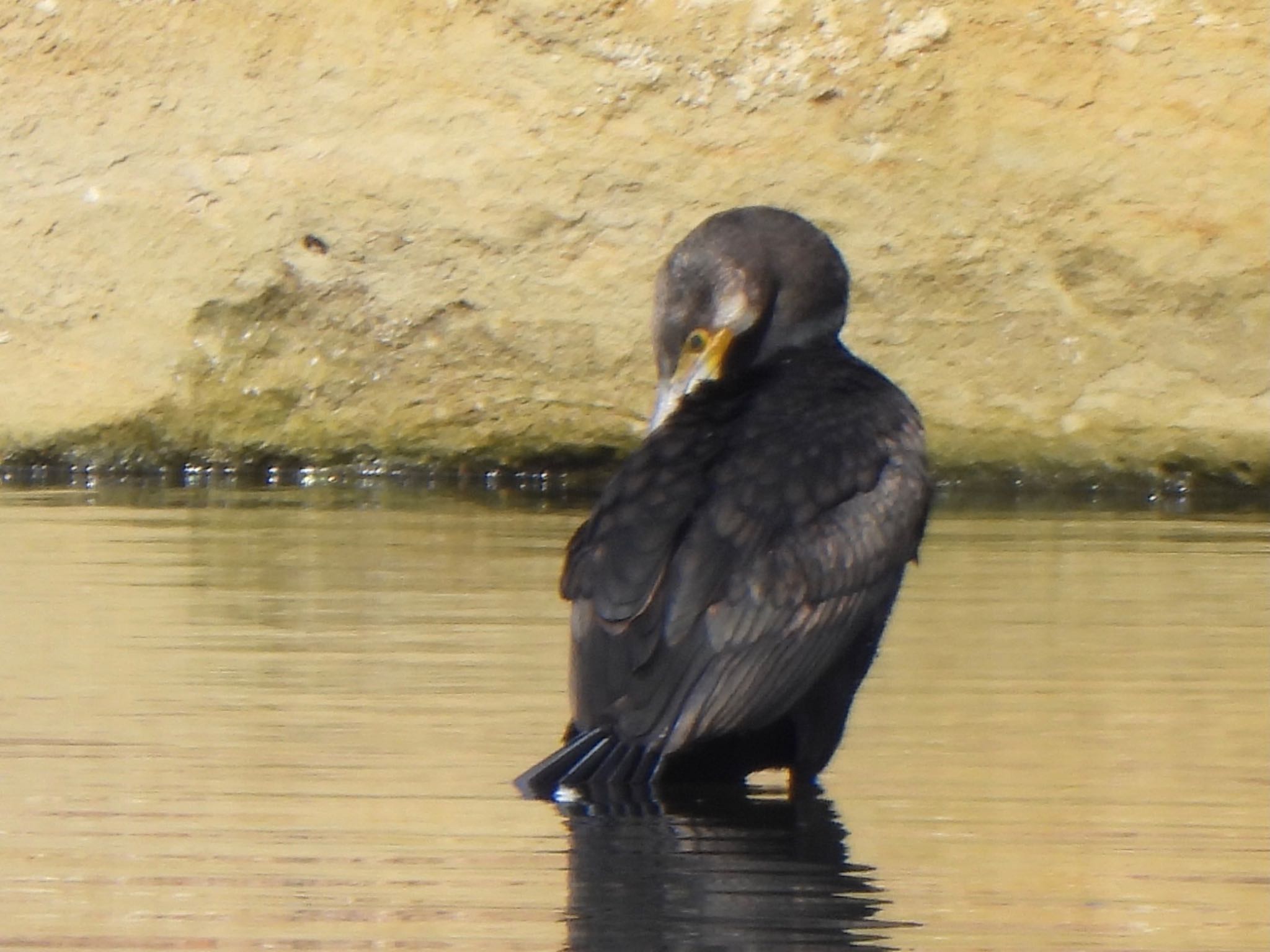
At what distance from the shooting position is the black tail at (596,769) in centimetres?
366

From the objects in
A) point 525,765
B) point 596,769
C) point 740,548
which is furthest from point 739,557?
point 525,765

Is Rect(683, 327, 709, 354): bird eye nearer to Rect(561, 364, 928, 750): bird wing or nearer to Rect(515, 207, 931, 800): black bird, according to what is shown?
Rect(515, 207, 931, 800): black bird

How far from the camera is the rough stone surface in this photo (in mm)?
8625

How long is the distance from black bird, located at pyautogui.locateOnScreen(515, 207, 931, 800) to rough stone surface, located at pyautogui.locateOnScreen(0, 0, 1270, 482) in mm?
4250

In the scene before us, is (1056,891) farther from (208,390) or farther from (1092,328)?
(208,390)

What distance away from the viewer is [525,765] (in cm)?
407

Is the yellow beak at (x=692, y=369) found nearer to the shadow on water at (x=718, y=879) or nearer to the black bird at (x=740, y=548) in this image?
the black bird at (x=740, y=548)

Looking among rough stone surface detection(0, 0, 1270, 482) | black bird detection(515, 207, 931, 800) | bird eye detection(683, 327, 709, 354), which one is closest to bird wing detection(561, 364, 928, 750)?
black bird detection(515, 207, 931, 800)

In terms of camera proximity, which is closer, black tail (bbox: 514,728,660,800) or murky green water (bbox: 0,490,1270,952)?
murky green water (bbox: 0,490,1270,952)

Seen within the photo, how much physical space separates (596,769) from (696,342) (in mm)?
933

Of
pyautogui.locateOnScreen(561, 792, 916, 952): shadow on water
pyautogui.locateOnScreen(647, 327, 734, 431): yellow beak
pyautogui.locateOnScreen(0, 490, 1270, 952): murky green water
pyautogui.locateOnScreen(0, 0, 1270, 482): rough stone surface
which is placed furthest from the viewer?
pyautogui.locateOnScreen(0, 0, 1270, 482): rough stone surface

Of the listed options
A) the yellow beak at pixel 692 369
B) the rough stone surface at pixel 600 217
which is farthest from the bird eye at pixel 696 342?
the rough stone surface at pixel 600 217

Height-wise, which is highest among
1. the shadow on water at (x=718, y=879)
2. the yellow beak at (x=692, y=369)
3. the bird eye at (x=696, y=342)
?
the bird eye at (x=696, y=342)

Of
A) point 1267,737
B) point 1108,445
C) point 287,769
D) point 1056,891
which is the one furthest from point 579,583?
point 1108,445
